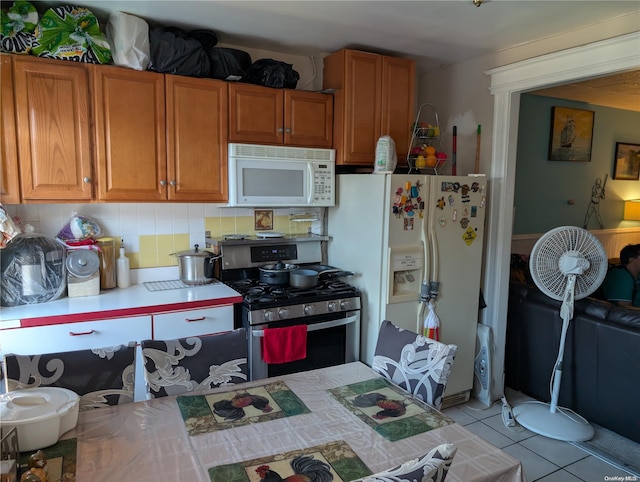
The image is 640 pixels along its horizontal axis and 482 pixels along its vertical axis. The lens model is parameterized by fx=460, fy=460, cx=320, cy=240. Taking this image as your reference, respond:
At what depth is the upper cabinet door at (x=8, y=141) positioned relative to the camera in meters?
2.29

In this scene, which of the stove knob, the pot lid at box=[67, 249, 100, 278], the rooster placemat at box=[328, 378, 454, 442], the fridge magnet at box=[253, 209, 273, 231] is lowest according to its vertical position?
the rooster placemat at box=[328, 378, 454, 442]

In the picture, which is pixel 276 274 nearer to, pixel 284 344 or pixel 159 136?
pixel 284 344

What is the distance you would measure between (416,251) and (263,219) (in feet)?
3.68

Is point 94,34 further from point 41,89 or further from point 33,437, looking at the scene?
point 33,437

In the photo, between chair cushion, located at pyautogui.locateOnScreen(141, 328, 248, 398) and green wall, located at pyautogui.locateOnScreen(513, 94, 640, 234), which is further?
green wall, located at pyautogui.locateOnScreen(513, 94, 640, 234)

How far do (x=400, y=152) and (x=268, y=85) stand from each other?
3.37 ft

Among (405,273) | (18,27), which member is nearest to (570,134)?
(405,273)

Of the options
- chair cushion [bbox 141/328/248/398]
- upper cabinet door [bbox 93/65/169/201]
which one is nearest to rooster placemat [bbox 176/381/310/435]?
chair cushion [bbox 141/328/248/398]

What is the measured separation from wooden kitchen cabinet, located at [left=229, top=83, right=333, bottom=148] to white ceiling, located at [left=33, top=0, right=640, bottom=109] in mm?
354

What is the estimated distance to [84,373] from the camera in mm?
1669

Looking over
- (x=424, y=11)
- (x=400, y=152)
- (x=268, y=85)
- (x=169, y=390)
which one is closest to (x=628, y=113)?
(x=400, y=152)

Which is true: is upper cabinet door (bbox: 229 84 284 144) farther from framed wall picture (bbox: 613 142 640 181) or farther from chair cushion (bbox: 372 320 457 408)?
framed wall picture (bbox: 613 142 640 181)

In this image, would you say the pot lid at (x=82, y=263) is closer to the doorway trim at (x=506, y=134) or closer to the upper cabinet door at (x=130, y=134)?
the upper cabinet door at (x=130, y=134)

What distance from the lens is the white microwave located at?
289cm
